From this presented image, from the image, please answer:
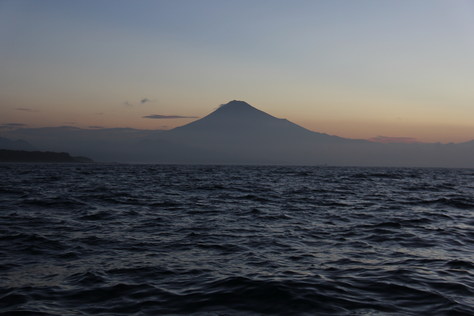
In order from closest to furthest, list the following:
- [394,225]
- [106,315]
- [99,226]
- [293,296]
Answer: [106,315], [293,296], [99,226], [394,225]

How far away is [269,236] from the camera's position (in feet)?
46.6

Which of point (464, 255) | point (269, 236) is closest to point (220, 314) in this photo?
point (269, 236)

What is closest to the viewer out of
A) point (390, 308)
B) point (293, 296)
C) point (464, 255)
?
point (390, 308)

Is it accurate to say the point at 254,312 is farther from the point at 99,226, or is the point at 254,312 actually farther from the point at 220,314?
the point at 99,226

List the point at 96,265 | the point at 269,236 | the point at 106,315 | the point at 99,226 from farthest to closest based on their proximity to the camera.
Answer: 1. the point at 99,226
2. the point at 269,236
3. the point at 96,265
4. the point at 106,315

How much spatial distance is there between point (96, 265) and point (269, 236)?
5.94m

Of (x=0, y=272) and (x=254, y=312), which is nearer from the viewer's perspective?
(x=254, y=312)

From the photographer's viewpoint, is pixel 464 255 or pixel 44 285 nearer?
pixel 44 285

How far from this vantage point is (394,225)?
17.1m

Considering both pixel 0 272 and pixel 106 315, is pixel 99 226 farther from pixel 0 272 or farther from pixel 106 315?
pixel 106 315

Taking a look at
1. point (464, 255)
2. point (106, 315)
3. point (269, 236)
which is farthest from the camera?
point (269, 236)

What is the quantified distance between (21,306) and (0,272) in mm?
2529

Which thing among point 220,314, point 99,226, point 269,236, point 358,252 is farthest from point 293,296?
point 99,226

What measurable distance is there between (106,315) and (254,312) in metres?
2.40
